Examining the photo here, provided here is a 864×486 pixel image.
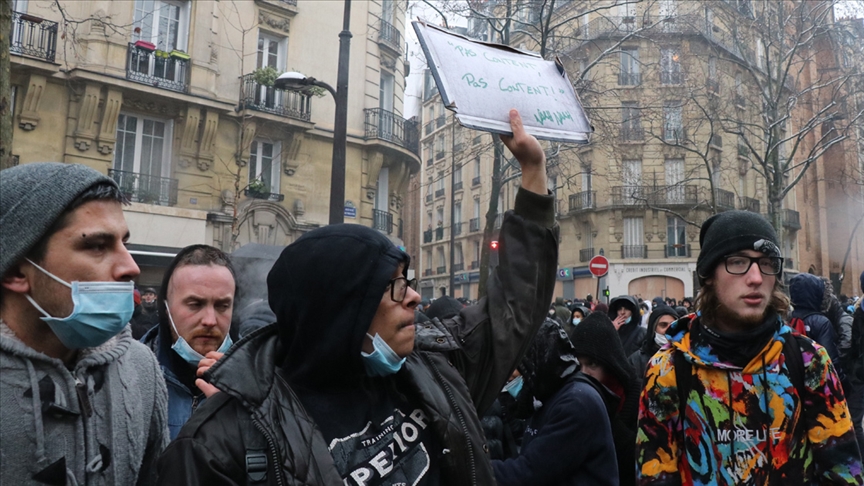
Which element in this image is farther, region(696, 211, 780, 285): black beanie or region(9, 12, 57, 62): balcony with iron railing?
region(9, 12, 57, 62): balcony with iron railing

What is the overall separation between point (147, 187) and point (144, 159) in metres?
0.87

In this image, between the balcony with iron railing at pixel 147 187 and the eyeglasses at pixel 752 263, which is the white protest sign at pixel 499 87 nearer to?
the eyeglasses at pixel 752 263

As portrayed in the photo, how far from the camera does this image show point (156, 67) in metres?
17.8

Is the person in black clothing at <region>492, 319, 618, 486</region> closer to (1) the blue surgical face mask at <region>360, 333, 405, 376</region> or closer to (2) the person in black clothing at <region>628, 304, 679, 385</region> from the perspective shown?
(1) the blue surgical face mask at <region>360, 333, 405, 376</region>

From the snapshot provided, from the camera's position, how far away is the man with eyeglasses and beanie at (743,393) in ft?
8.48

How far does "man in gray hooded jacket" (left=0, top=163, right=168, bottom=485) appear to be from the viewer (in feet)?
5.21

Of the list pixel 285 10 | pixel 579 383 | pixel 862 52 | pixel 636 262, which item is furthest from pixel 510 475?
pixel 636 262

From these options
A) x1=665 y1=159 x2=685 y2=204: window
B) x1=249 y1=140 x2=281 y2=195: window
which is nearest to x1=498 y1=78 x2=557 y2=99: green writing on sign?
x1=249 y1=140 x2=281 y2=195: window

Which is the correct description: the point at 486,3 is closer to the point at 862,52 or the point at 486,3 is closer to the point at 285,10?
the point at 285,10

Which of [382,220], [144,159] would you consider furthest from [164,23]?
[382,220]

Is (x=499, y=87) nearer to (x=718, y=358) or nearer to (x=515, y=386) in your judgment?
(x=718, y=358)

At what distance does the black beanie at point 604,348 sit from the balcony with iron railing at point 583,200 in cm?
3420

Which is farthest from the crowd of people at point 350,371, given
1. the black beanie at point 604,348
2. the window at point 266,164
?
the window at point 266,164

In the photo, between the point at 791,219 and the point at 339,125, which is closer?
the point at 339,125
